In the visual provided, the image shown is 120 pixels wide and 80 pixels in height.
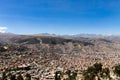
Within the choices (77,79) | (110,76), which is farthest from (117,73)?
(77,79)

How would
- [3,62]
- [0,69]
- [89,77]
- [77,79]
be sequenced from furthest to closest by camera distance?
[3,62], [0,69], [77,79], [89,77]

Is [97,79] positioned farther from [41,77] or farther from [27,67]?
[27,67]

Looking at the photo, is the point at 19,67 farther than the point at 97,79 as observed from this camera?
Yes

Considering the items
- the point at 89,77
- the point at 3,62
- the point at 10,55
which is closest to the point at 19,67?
the point at 3,62

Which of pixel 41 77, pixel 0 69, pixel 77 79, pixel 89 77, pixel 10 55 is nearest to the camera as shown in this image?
pixel 89 77

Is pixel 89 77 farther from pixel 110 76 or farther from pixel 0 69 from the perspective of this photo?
pixel 0 69

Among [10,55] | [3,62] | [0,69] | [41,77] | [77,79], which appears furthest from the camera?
[10,55]

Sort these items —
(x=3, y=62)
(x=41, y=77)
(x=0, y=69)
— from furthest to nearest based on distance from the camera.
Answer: (x=3, y=62) → (x=0, y=69) → (x=41, y=77)

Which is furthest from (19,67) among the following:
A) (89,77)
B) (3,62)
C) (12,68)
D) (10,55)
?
(89,77)

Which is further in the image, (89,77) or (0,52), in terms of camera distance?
(0,52)
